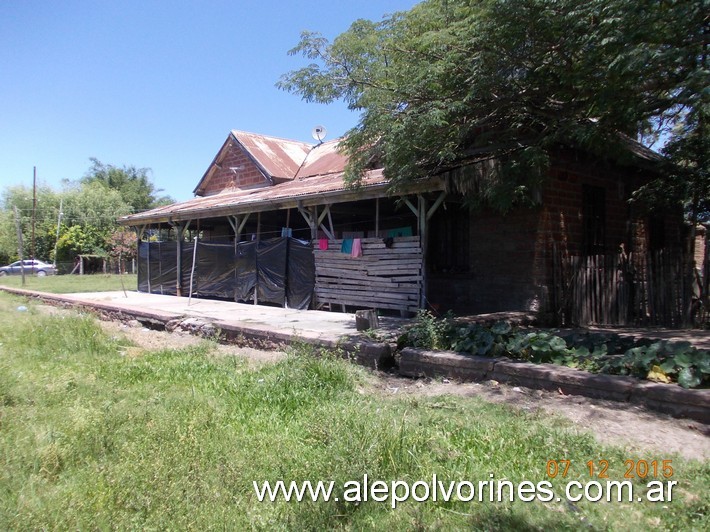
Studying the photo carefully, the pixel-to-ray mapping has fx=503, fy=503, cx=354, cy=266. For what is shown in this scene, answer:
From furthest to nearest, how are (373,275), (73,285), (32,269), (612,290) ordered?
1. (32,269)
2. (73,285)
3. (373,275)
4. (612,290)

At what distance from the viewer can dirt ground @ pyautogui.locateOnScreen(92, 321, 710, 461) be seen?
4.02 m

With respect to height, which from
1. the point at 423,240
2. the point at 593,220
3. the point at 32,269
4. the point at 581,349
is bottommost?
the point at 581,349

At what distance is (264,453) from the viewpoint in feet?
12.5

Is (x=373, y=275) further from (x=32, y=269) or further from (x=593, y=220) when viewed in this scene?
(x=32, y=269)

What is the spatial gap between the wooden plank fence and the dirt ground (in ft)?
16.1

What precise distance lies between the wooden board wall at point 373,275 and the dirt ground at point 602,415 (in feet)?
13.9

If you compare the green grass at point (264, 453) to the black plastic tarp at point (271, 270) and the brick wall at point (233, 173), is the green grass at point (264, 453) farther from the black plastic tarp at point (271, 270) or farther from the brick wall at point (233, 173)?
the brick wall at point (233, 173)

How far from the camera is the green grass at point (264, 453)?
2.94 m

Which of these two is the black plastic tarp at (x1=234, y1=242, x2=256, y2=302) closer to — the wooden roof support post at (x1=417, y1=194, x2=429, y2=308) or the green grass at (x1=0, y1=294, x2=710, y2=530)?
the wooden roof support post at (x1=417, y1=194, x2=429, y2=308)

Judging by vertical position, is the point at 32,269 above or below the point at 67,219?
below

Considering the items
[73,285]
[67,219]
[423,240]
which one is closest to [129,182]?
[67,219]

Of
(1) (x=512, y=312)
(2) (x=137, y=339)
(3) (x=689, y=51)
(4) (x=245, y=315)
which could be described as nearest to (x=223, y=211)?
(4) (x=245, y=315)

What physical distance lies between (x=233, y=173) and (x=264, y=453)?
20097 mm
